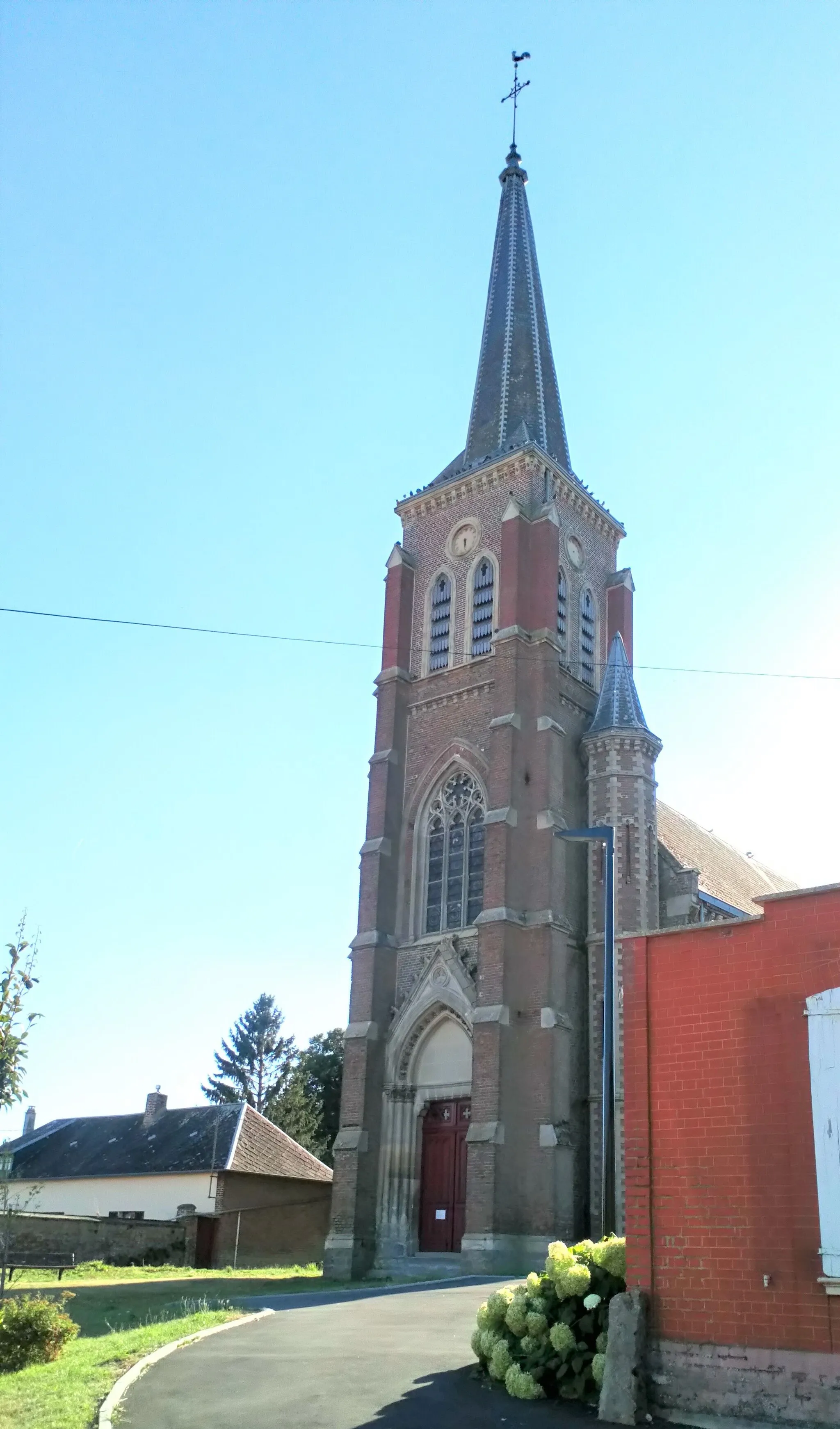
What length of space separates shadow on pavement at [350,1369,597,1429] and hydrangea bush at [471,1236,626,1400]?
172mm

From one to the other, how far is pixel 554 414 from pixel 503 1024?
21195mm

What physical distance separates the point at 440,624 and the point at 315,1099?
33.2 meters

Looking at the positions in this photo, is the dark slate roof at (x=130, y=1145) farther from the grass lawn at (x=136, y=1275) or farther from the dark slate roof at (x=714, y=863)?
the dark slate roof at (x=714, y=863)

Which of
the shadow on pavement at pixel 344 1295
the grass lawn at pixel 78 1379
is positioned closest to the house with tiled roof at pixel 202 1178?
the shadow on pavement at pixel 344 1295

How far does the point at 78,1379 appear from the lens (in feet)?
38.4

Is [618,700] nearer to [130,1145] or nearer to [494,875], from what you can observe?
[494,875]

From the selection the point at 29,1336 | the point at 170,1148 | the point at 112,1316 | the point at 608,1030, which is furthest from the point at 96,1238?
the point at 29,1336

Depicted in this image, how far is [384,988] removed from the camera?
31562 mm

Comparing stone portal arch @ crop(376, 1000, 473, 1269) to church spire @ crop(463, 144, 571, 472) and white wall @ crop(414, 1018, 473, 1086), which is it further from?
church spire @ crop(463, 144, 571, 472)

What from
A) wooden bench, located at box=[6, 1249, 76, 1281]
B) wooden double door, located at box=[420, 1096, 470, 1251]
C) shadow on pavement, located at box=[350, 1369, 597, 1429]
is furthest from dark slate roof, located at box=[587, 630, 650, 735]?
shadow on pavement, located at box=[350, 1369, 597, 1429]

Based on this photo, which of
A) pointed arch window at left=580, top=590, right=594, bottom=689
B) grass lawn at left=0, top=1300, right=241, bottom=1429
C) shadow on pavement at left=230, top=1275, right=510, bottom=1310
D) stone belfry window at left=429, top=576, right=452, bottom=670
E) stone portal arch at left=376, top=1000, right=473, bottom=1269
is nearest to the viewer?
grass lawn at left=0, top=1300, right=241, bottom=1429

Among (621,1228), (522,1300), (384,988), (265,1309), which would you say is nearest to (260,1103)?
(384,988)

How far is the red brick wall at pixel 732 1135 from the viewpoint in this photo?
32.1ft

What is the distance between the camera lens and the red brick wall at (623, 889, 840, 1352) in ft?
32.1
